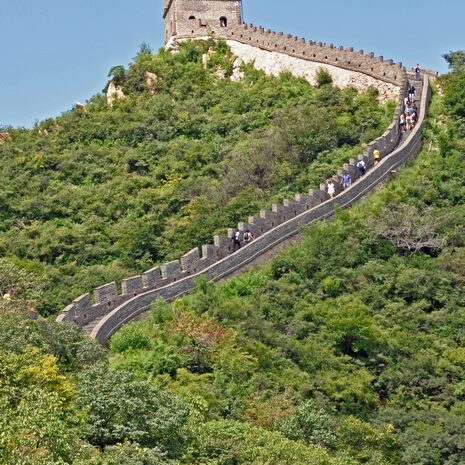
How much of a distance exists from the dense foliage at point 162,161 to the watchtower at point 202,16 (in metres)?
1.36

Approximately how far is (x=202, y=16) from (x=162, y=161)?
12.2 m

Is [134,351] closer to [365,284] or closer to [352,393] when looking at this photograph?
[352,393]

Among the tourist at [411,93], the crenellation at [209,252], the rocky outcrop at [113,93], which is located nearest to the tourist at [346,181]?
the crenellation at [209,252]

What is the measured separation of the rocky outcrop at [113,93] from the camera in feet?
200

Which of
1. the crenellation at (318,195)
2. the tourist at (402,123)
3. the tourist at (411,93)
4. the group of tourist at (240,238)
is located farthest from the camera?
the tourist at (411,93)

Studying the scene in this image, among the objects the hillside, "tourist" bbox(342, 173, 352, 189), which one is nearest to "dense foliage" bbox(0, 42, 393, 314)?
"tourist" bbox(342, 173, 352, 189)

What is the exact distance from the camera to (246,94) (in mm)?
58375

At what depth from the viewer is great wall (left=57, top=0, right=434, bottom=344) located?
36562 mm

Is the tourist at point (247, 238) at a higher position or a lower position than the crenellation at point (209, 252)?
higher

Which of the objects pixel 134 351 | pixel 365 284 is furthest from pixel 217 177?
pixel 134 351

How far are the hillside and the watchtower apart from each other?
1966 centimetres

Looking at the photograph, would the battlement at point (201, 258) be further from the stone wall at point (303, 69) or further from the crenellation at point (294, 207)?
the stone wall at point (303, 69)

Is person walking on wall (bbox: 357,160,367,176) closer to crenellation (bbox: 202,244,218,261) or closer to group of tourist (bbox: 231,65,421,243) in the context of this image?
group of tourist (bbox: 231,65,421,243)

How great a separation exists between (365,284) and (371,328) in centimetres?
295
